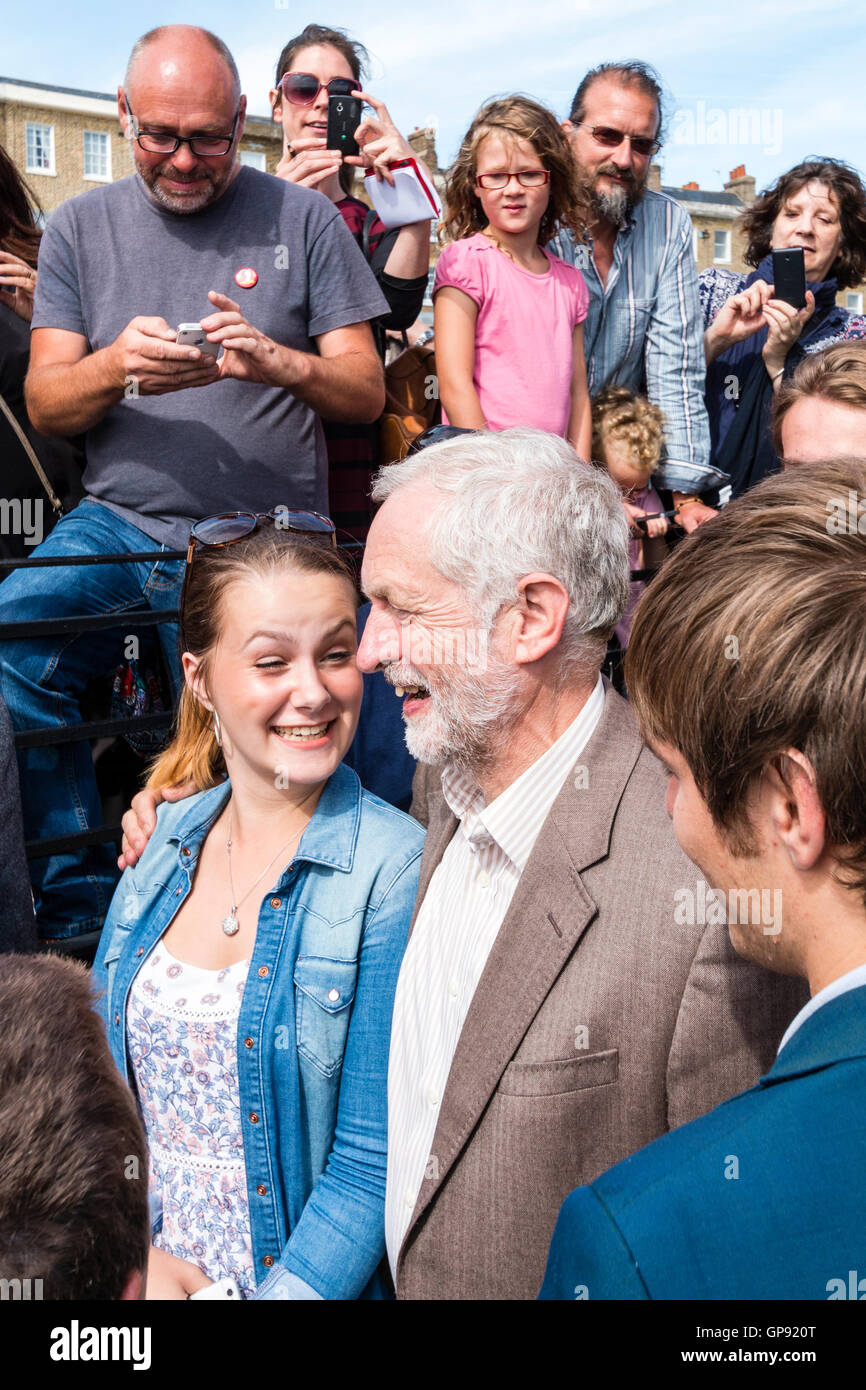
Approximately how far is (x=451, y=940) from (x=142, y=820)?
839 mm

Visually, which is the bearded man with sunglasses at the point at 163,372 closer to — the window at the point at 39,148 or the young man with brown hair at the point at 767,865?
the young man with brown hair at the point at 767,865

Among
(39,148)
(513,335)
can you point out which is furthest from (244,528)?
(39,148)

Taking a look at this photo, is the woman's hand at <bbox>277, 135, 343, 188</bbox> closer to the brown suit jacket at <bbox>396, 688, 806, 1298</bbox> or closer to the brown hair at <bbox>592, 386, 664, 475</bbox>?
the brown hair at <bbox>592, 386, 664, 475</bbox>

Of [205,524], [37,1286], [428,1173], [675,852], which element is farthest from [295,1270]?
[205,524]

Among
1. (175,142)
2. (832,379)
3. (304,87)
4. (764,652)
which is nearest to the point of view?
(764,652)

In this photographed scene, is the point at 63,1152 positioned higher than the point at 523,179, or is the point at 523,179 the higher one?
the point at 523,179

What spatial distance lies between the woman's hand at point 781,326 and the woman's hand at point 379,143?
5.10ft

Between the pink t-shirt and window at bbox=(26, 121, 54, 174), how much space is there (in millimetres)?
29486

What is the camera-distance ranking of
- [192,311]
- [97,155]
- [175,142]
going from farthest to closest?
[97,155] < [192,311] < [175,142]

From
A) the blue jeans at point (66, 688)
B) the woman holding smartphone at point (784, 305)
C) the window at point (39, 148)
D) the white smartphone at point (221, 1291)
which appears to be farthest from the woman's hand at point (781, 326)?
the window at point (39, 148)

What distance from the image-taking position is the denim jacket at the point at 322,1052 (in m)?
2.09

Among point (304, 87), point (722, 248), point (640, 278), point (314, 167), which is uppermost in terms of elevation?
point (722, 248)

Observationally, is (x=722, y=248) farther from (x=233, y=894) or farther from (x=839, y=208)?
(x=233, y=894)

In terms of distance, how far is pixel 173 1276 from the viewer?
213 centimetres
